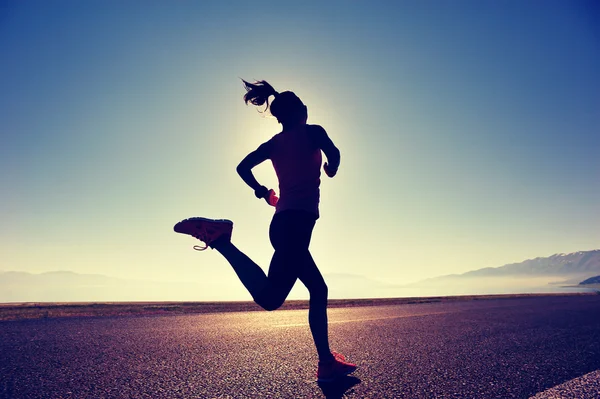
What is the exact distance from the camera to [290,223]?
2.87 meters

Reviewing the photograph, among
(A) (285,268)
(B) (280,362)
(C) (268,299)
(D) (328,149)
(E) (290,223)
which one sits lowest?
(B) (280,362)

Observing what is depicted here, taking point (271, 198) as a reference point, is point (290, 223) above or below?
below

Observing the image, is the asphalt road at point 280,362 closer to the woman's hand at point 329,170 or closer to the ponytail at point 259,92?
the woman's hand at point 329,170

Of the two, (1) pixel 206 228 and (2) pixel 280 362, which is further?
(2) pixel 280 362

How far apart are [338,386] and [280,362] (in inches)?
39.6

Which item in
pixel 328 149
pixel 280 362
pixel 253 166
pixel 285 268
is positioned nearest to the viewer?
pixel 285 268

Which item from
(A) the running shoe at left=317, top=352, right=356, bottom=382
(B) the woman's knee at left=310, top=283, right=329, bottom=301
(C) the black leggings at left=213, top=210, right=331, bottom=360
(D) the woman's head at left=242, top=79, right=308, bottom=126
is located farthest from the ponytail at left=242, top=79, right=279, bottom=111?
(A) the running shoe at left=317, top=352, right=356, bottom=382

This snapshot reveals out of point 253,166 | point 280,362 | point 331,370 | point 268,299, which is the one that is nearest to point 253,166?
point 253,166

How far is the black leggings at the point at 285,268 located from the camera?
284cm

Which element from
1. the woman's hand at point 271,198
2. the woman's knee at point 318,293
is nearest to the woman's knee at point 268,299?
the woman's knee at point 318,293

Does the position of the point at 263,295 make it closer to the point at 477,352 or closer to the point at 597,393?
the point at 597,393

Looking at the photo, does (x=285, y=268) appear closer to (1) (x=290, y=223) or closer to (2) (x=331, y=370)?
(1) (x=290, y=223)

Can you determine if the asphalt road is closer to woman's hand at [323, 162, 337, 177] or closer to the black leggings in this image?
the black leggings

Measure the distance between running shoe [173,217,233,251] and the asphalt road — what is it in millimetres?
1132
